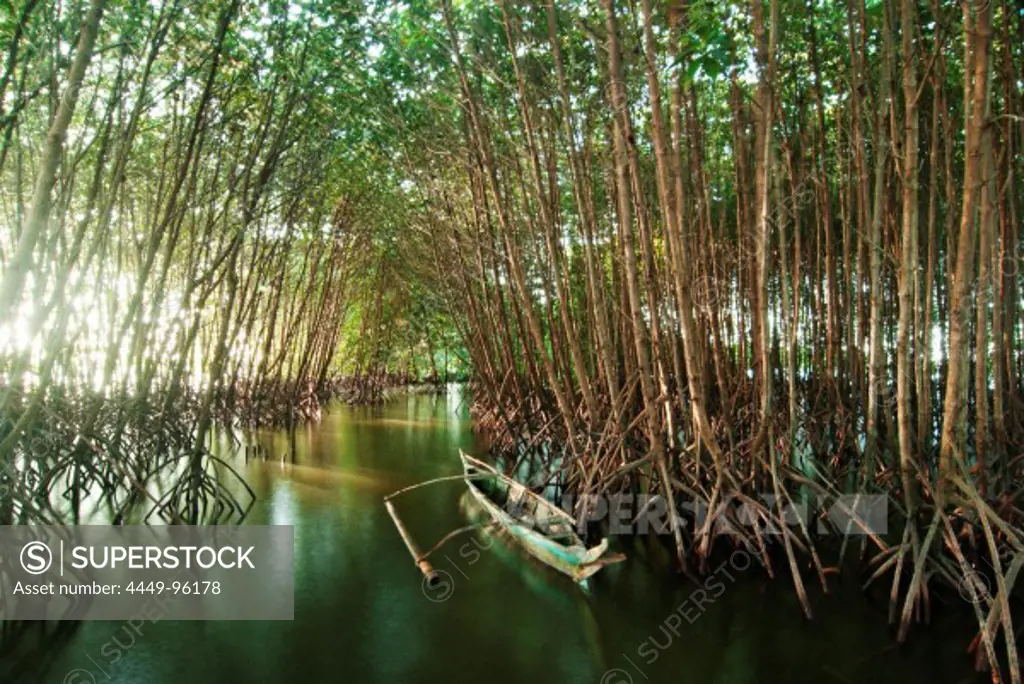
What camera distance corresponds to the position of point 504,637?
4.57 metres

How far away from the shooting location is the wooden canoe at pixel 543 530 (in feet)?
15.3

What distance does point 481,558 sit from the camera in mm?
5988

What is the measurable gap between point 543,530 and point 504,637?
1.14m

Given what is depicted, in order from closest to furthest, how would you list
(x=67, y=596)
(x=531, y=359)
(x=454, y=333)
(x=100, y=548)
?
(x=67, y=596) → (x=100, y=548) → (x=531, y=359) → (x=454, y=333)

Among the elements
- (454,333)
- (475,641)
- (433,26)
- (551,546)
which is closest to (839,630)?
(551,546)

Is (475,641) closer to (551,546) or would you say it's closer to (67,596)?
(551,546)

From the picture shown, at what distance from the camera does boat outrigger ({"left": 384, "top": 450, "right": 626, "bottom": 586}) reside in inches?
186

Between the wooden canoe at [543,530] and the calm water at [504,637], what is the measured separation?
218mm

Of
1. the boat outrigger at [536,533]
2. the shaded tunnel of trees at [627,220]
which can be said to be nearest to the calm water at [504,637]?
the boat outrigger at [536,533]

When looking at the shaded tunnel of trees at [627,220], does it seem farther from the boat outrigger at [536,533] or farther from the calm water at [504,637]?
the boat outrigger at [536,533]

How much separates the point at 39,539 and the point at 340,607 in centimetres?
199

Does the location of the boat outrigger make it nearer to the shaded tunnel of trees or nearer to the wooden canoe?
the wooden canoe

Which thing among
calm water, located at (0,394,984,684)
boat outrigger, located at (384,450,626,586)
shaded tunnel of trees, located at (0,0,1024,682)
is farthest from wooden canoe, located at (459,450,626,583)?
shaded tunnel of trees, located at (0,0,1024,682)

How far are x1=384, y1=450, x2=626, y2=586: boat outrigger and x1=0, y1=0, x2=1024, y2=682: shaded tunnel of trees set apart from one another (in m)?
0.53
